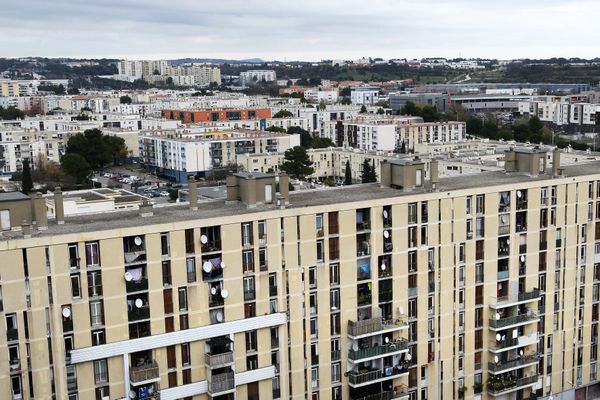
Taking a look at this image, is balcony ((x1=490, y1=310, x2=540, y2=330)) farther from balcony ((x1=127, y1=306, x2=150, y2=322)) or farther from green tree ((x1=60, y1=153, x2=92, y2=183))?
green tree ((x1=60, y1=153, x2=92, y2=183))

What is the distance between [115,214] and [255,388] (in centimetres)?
694

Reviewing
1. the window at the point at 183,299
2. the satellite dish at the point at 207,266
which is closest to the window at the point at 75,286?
the window at the point at 183,299

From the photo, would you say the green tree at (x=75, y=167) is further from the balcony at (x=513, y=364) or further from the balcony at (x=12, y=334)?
A: the balcony at (x=12, y=334)

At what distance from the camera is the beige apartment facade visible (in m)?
21.3

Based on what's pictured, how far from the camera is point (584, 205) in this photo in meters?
29.2

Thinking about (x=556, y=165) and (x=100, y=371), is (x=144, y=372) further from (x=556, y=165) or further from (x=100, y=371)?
(x=556, y=165)

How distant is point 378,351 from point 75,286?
9942mm

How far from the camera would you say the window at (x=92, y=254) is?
69.8ft

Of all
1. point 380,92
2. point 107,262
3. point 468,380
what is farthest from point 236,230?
point 380,92

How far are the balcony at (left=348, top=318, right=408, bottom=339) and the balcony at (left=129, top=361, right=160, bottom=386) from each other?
6.47 metres

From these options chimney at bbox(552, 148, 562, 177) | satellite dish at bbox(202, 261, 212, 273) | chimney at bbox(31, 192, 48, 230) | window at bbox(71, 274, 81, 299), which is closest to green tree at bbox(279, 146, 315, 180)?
chimney at bbox(552, 148, 562, 177)

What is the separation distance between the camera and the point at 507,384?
1102 inches

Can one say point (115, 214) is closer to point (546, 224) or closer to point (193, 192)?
point (193, 192)

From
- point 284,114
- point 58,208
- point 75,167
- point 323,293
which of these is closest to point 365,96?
point 284,114
